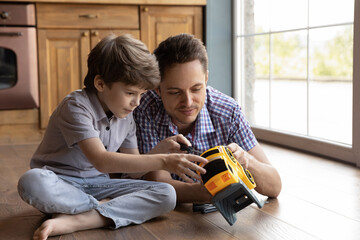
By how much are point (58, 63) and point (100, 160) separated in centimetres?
202

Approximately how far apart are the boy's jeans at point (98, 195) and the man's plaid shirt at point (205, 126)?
21 cm

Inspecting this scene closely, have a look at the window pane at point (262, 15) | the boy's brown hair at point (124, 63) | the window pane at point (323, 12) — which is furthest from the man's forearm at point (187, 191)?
the window pane at point (262, 15)

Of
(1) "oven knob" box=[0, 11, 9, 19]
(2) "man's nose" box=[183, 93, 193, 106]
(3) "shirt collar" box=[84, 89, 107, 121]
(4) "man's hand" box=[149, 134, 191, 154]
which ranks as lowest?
(4) "man's hand" box=[149, 134, 191, 154]

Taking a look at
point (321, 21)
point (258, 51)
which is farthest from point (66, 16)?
point (321, 21)

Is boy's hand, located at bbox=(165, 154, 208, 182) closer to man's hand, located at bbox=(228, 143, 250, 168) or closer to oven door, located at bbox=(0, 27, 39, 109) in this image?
man's hand, located at bbox=(228, 143, 250, 168)

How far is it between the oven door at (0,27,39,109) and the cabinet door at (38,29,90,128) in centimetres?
5

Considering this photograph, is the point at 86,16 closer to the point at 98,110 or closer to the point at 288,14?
the point at 288,14

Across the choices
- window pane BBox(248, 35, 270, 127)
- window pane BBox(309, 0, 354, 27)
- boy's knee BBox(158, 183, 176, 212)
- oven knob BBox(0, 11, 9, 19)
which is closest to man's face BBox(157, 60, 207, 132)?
boy's knee BBox(158, 183, 176, 212)

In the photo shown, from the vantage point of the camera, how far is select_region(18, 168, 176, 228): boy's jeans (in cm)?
139

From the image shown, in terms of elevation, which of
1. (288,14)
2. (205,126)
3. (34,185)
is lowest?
(34,185)

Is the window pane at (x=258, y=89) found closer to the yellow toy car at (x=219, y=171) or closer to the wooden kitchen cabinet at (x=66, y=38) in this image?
the wooden kitchen cabinet at (x=66, y=38)

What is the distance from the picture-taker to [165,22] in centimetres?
343

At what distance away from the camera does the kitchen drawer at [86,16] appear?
3.16m

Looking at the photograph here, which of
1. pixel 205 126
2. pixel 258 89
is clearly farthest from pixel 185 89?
pixel 258 89
